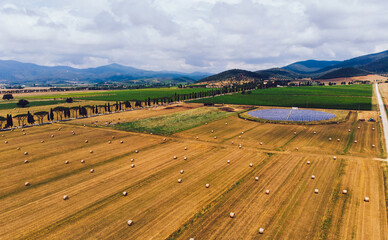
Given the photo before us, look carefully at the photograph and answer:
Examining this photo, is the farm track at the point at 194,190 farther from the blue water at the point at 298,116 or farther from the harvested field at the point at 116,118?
the harvested field at the point at 116,118

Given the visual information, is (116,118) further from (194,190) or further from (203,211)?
(203,211)

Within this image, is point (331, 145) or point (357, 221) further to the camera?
point (331, 145)

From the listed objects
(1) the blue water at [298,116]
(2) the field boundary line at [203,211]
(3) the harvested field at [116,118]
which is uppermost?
(3) the harvested field at [116,118]

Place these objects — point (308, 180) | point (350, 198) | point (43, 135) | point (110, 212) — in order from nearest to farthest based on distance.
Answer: point (110, 212)
point (350, 198)
point (308, 180)
point (43, 135)

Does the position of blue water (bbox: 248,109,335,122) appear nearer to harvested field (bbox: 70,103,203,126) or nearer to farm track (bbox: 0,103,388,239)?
farm track (bbox: 0,103,388,239)

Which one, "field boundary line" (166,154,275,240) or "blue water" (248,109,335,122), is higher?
"blue water" (248,109,335,122)

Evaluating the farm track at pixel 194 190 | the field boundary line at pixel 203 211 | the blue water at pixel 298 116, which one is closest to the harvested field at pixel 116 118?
the farm track at pixel 194 190

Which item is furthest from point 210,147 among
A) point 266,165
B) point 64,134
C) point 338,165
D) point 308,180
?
point 64,134

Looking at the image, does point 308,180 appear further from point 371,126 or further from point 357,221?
point 371,126

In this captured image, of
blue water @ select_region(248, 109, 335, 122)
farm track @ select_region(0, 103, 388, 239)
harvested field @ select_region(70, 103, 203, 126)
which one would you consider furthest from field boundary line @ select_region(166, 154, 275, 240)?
harvested field @ select_region(70, 103, 203, 126)
